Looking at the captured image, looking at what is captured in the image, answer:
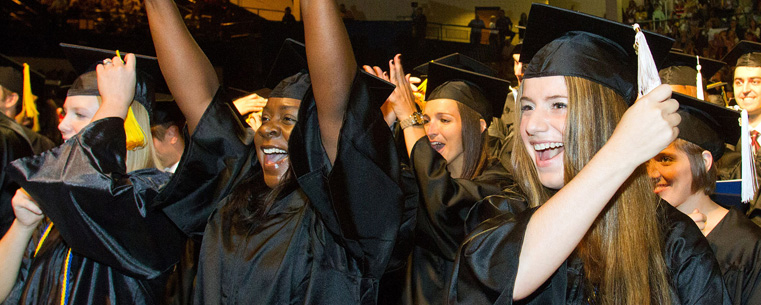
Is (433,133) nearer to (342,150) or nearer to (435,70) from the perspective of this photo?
(435,70)

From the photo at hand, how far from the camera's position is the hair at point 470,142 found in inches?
129

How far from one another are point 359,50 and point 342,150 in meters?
11.5

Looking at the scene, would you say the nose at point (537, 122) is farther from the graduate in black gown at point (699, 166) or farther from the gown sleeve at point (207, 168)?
the gown sleeve at point (207, 168)

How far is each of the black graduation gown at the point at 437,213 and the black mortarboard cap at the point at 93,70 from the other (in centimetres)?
124

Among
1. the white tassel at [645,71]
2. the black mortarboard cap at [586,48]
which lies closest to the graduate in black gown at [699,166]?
the black mortarboard cap at [586,48]

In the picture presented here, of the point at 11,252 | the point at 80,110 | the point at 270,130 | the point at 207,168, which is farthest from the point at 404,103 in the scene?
the point at 11,252

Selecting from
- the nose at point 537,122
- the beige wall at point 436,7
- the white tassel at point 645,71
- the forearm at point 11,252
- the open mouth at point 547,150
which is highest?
the white tassel at point 645,71

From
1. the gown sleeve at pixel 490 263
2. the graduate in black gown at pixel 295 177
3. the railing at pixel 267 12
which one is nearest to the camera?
the gown sleeve at pixel 490 263

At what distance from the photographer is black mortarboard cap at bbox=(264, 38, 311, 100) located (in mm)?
2402

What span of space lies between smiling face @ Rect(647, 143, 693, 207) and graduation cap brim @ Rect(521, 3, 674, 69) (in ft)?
2.55

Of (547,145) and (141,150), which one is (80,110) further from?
(547,145)

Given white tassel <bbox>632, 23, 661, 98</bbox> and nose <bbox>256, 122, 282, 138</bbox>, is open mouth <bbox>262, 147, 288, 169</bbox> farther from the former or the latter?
white tassel <bbox>632, 23, 661, 98</bbox>

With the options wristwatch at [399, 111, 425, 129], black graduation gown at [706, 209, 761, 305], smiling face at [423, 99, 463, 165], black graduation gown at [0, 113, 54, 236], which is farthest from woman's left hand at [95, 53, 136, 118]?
black graduation gown at [706, 209, 761, 305]

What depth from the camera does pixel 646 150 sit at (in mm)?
1258
